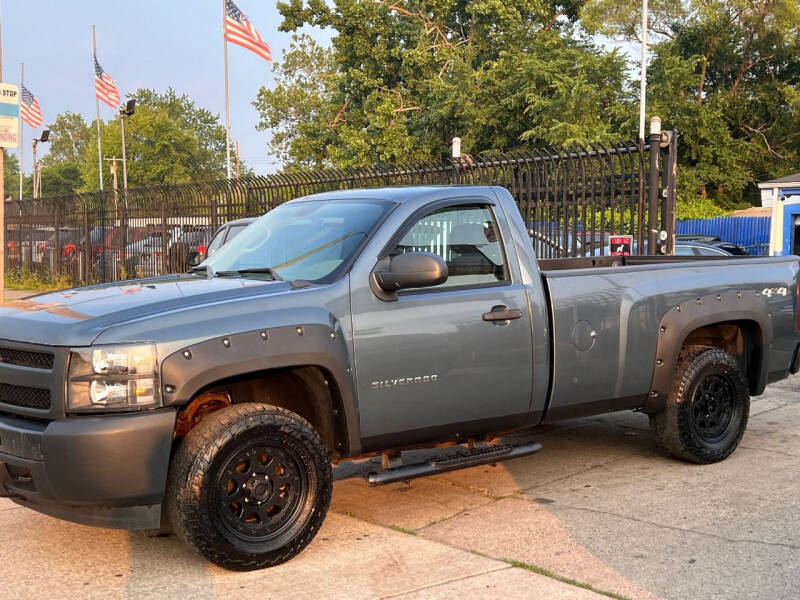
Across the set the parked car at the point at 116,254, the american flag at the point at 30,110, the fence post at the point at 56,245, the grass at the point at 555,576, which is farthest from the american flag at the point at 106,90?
the grass at the point at 555,576

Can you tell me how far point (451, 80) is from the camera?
42.7m

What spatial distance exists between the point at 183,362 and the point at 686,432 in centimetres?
357

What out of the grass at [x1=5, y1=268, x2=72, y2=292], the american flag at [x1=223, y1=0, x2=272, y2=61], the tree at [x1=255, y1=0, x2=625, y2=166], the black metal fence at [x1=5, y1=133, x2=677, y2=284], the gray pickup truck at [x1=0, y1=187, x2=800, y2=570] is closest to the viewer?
the gray pickup truck at [x1=0, y1=187, x2=800, y2=570]

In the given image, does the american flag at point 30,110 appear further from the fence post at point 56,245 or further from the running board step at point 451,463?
the running board step at point 451,463

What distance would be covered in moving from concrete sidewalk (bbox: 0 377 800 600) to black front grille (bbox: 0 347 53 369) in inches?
40.1

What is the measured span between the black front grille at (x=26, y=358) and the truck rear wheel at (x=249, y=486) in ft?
2.41

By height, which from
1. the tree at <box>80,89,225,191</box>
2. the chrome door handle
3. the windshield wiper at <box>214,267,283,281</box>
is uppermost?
the tree at <box>80,89,225,191</box>

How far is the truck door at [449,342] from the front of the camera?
4.89m

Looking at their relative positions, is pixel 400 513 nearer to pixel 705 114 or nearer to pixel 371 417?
pixel 371 417

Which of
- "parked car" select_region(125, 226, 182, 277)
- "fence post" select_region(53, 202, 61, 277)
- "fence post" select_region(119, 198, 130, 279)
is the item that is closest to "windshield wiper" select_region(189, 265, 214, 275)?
"parked car" select_region(125, 226, 182, 277)

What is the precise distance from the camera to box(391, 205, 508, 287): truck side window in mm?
5336

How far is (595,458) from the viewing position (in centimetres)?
680

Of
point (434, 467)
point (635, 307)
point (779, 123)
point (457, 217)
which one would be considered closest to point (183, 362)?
point (434, 467)

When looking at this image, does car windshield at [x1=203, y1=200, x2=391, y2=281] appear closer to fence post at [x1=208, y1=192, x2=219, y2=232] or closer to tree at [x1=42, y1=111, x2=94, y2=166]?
fence post at [x1=208, y1=192, x2=219, y2=232]
